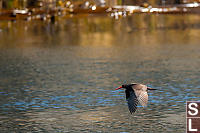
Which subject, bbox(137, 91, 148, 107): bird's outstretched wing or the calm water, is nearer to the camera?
bbox(137, 91, 148, 107): bird's outstretched wing

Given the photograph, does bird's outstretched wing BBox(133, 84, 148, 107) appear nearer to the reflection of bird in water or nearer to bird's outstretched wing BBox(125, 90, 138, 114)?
the reflection of bird in water

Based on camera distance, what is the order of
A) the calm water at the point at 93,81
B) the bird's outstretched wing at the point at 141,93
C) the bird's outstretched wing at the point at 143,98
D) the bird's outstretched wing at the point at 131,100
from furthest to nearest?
the calm water at the point at 93,81 < the bird's outstretched wing at the point at 141,93 < the bird's outstretched wing at the point at 143,98 < the bird's outstretched wing at the point at 131,100

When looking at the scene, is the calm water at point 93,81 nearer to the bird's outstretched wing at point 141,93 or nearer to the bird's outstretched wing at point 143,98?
the bird's outstretched wing at point 141,93

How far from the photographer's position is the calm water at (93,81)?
1039 inches

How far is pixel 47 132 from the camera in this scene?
24.6 m

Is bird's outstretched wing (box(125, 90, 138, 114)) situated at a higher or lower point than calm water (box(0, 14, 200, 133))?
higher

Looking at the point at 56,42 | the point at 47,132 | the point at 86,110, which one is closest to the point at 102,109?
the point at 86,110

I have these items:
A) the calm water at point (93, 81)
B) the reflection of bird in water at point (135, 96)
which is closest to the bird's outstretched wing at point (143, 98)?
the reflection of bird in water at point (135, 96)

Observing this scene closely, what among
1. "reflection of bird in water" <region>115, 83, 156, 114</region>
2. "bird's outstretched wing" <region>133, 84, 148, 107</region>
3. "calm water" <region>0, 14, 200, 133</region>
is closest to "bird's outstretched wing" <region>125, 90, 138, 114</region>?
"reflection of bird in water" <region>115, 83, 156, 114</region>

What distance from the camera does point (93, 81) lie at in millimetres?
38469

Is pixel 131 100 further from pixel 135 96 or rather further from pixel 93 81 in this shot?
pixel 93 81

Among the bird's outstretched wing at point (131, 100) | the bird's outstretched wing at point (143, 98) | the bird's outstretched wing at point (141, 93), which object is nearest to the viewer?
the bird's outstretched wing at point (131, 100)

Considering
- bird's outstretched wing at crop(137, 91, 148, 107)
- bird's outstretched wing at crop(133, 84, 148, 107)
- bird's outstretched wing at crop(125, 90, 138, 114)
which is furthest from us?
bird's outstretched wing at crop(133, 84, 148, 107)

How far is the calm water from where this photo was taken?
2639 cm
